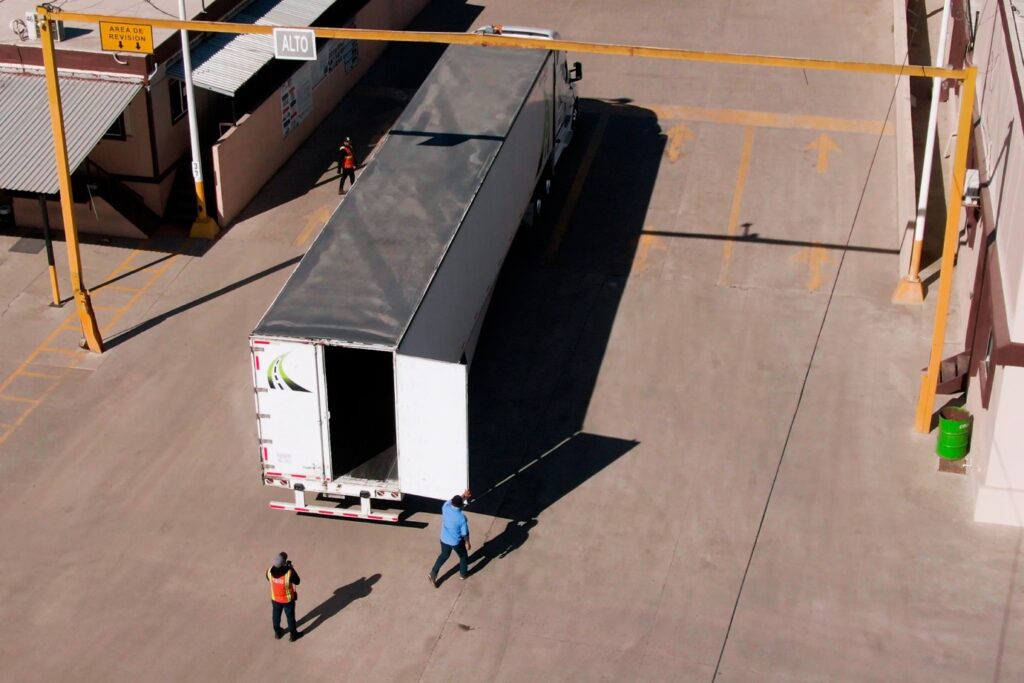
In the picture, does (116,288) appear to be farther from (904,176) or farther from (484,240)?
(904,176)

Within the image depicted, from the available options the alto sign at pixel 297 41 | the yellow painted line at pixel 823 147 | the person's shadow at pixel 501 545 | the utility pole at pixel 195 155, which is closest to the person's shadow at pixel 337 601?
the person's shadow at pixel 501 545

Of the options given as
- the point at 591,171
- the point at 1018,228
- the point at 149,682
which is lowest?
the point at 149,682

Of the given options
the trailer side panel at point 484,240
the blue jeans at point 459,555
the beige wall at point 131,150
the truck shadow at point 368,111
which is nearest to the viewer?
the blue jeans at point 459,555

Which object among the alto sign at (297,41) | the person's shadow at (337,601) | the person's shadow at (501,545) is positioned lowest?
the person's shadow at (337,601)

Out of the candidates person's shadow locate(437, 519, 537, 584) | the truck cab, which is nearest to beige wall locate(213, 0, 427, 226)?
the truck cab

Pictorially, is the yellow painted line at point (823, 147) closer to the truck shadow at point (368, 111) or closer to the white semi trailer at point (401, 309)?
the white semi trailer at point (401, 309)

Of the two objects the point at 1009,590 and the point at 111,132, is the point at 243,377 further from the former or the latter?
the point at 1009,590

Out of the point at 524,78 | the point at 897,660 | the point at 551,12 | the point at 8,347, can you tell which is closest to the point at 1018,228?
the point at 897,660

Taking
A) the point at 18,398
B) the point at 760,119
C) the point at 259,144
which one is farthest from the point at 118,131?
the point at 760,119
